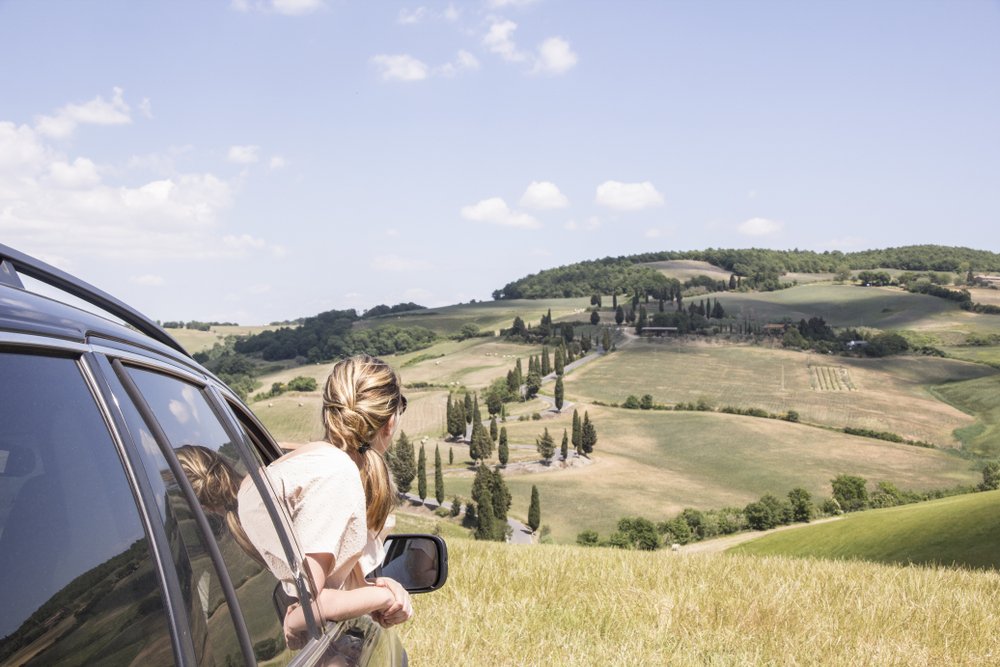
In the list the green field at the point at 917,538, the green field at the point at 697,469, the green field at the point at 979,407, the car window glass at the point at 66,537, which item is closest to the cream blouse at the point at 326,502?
the car window glass at the point at 66,537

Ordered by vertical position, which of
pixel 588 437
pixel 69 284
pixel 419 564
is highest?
pixel 69 284

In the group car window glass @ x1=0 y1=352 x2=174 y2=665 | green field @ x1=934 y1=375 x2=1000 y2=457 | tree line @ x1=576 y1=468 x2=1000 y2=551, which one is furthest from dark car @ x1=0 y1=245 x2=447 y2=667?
green field @ x1=934 y1=375 x2=1000 y2=457

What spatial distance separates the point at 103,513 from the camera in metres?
1.33

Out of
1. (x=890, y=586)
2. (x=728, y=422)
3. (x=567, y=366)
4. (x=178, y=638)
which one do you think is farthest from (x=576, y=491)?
(x=178, y=638)

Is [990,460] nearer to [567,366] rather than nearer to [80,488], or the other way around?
[567,366]

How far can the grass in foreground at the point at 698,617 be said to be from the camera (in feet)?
18.7

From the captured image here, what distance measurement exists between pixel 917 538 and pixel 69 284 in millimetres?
33154

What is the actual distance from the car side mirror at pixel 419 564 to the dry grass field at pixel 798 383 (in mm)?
140836

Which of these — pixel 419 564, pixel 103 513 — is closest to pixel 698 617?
pixel 419 564

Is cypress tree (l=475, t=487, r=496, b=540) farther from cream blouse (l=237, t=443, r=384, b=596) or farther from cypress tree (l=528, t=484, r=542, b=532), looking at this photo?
cream blouse (l=237, t=443, r=384, b=596)

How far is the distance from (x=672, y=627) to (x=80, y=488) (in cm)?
582

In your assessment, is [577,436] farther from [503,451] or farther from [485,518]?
[485,518]

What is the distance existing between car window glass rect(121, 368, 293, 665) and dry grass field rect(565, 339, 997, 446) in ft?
466

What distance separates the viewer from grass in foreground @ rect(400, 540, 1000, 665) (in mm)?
5711
